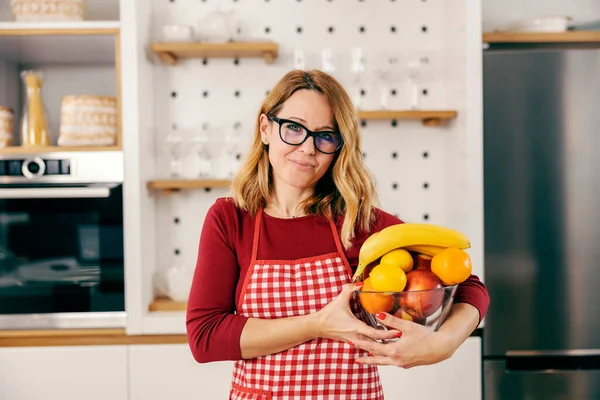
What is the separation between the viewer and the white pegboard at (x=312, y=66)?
2.54 m

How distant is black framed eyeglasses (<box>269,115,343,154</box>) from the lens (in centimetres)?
120

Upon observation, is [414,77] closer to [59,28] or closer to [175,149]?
[175,149]

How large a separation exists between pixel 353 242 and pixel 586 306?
1295 millimetres

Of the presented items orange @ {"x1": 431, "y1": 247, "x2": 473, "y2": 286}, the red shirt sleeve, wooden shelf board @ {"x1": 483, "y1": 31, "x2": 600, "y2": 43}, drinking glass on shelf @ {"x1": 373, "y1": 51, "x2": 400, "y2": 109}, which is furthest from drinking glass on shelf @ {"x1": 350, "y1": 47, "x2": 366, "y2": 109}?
orange @ {"x1": 431, "y1": 247, "x2": 473, "y2": 286}

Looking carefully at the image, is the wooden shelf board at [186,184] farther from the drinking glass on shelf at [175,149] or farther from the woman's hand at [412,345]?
the woman's hand at [412,345]

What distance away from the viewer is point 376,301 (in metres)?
1.02

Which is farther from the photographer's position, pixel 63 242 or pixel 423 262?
pixel 63 242

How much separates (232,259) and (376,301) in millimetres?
362

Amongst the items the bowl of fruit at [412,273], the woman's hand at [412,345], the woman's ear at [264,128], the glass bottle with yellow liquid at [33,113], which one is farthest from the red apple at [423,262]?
the glass bottle with yellow liquid at [33,113]

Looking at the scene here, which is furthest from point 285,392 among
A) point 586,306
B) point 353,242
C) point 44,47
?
point 44,47

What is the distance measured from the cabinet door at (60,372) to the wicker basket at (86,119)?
2.43 feet

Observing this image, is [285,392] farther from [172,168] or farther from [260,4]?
[260,4]

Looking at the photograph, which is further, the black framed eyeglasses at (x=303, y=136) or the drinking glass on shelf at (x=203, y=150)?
the drinking glass on shelf at (x=203, y=150)

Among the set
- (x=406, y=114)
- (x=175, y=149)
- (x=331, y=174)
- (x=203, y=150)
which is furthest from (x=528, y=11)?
(x=331, y=174)
